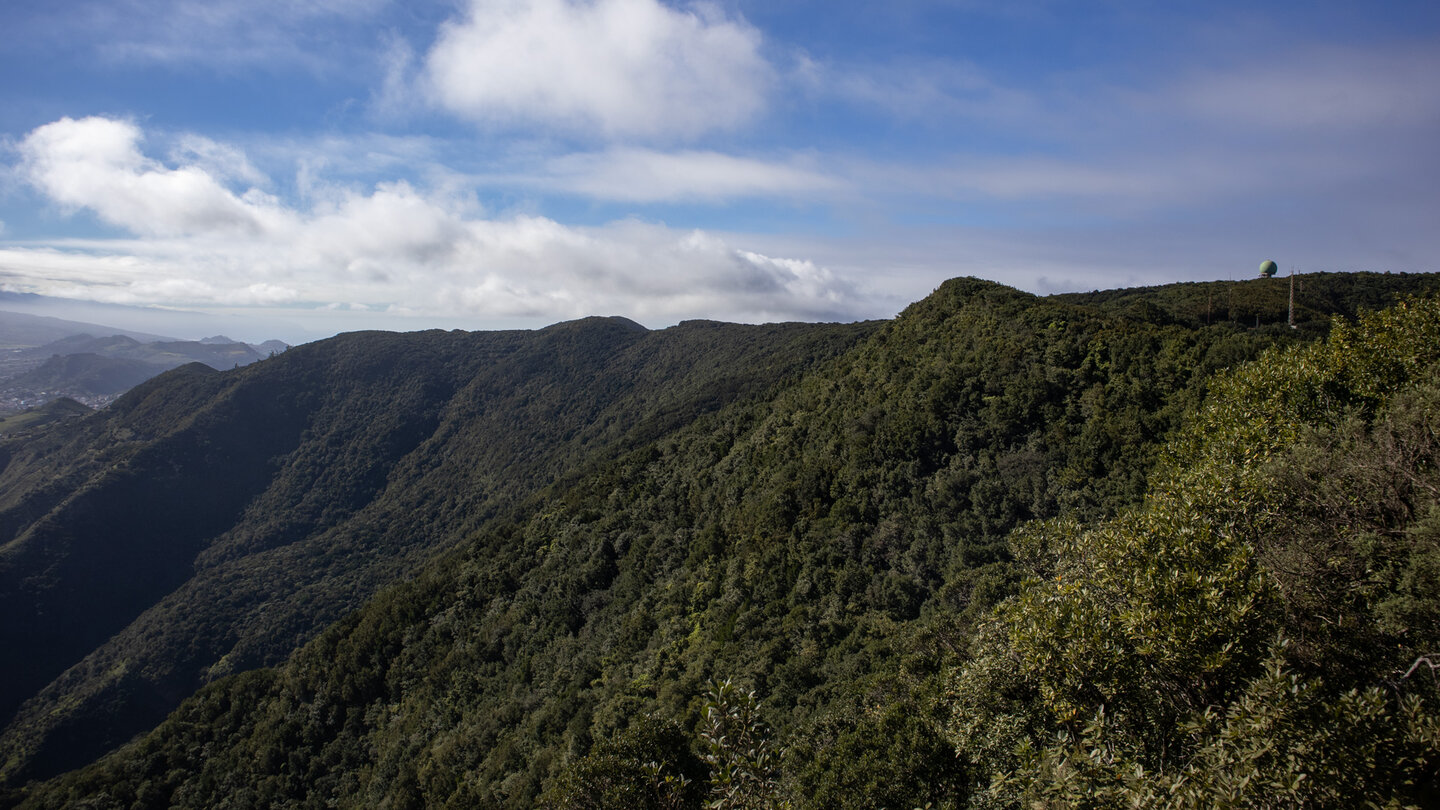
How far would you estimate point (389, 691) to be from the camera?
157ft

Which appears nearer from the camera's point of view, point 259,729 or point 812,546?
point 812,546

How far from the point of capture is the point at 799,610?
95.1 ft

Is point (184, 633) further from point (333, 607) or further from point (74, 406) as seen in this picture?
point (74, 406)

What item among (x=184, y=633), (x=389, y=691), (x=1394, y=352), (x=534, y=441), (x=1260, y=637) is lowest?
(x=184, y=633)

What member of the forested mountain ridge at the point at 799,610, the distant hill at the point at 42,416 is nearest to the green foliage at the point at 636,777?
the forested mountain ridge at the point at 799,610

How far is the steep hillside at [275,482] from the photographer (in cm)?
8894

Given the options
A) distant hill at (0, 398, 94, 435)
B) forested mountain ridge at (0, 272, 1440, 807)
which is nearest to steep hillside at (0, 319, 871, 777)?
distant hill at (0, 398, 94, 435)

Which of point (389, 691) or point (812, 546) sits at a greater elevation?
point (812, 546)

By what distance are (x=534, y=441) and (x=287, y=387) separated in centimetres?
8617

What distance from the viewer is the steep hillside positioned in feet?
292

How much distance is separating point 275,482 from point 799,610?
158 m

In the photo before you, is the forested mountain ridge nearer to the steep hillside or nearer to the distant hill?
the steep hillside

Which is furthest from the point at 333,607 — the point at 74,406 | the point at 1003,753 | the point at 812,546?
the point at 74,406

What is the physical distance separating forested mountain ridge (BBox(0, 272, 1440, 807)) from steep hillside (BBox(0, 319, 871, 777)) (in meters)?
40.7
